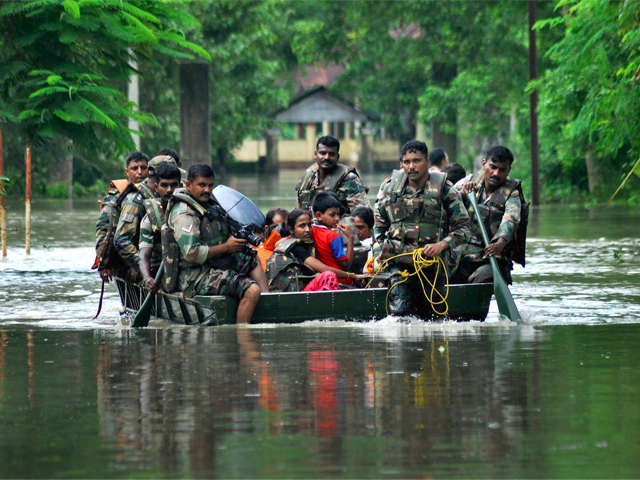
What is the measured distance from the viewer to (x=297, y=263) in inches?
482

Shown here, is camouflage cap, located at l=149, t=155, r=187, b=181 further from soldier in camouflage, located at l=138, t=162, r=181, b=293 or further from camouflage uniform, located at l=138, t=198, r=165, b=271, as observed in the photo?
camouflage uniform, located at l=138, t=198, r=165, b=271

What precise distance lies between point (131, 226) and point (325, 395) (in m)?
4.63

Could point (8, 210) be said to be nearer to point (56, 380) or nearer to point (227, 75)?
point (227, 75)

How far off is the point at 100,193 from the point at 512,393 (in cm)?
4042

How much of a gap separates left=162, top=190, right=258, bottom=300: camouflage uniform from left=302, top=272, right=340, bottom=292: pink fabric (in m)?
0.72

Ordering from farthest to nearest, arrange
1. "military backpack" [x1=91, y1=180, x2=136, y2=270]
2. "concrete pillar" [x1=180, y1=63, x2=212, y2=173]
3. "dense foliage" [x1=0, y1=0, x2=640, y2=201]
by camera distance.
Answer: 1. "concrete pillar" [x1=180, y1=63, x2=212, y2=173]
2. "dense foliage" [x1=0, y1=0, x2=640, y2=201]
3. "military backpack" [x1=91, y1=180, x2=136, y2=270]

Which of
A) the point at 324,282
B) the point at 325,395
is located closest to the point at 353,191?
the point at 324,282

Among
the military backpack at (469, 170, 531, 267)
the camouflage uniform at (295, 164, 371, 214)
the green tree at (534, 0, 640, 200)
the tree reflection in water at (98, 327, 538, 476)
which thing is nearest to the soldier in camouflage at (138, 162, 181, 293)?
the tree reflection in water at (98, 327, 538, 476)

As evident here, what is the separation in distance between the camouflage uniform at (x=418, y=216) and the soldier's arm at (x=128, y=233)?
2.41m

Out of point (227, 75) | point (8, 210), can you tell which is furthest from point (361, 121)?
point (8, 210)

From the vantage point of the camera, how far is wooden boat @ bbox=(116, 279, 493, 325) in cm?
1156

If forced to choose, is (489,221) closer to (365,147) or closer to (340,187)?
(340,187)

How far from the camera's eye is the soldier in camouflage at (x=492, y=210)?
470 inches

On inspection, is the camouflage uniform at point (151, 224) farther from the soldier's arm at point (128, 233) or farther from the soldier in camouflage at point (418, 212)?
the soldier in camouflage at point (418, 212)
